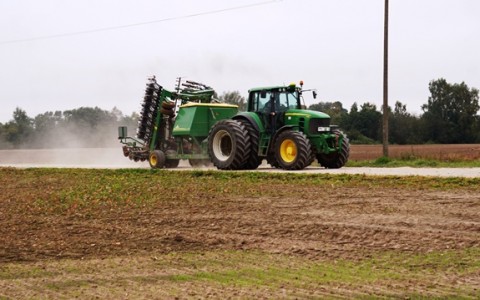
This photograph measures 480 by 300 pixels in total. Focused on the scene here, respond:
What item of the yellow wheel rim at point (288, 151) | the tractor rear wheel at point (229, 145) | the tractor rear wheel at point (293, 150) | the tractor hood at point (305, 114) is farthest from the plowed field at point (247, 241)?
the tractor rear wheel at point (229, 145)

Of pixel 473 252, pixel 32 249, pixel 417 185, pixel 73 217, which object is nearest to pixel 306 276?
pixel 473 252

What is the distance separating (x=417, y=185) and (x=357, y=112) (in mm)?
50305

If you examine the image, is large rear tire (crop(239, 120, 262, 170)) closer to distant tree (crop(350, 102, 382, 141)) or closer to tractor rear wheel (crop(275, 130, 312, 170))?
tractor rear wheel (crop(275, 130, 312, 170))

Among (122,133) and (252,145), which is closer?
(252,145)

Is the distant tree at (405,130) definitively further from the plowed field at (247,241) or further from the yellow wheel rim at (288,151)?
the plowed field at (247,241)

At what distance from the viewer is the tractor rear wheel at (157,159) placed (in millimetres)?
28281

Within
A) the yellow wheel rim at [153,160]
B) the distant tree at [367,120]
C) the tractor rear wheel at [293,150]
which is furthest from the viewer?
the distant tree at [367,120]

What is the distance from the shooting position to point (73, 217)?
13094 mm

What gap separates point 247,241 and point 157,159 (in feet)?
60.6

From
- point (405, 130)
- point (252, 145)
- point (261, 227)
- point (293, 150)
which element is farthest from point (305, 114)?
point (405, 130)

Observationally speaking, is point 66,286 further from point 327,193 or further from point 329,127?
point 329,127

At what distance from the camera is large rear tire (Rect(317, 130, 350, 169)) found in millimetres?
25141

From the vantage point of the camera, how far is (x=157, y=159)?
28344mm

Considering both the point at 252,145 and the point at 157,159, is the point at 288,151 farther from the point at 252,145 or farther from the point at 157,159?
the point at 157,159
